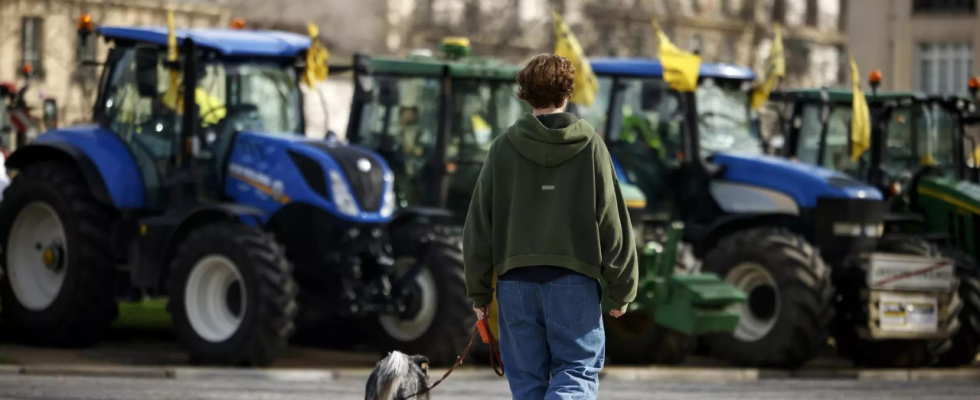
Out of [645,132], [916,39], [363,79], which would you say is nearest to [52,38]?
[916,39]

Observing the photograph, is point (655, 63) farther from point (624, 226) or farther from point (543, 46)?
point (543, 46)

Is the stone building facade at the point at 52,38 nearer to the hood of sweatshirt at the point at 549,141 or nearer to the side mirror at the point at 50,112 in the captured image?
the side mirror at the point at 50,112

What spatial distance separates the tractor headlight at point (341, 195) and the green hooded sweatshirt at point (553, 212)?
25.0 ft

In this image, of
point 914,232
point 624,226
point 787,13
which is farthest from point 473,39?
point 624,226

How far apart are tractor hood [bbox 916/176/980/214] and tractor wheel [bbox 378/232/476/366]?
5711 mm

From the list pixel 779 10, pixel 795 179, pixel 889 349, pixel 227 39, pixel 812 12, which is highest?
pixel 812 12

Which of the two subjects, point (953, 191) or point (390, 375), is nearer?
point (390, 375)

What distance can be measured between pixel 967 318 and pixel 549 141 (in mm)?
10741

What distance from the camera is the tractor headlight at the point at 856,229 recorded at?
57.8ft

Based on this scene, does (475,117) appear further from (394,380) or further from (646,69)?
(394,380)

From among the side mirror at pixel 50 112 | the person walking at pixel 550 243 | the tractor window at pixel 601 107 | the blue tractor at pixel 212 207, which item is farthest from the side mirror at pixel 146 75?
the person walking at pixel 550 243

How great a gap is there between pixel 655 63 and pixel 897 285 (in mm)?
3132

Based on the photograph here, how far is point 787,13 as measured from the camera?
6297cm

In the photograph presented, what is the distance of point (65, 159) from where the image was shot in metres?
16.3
